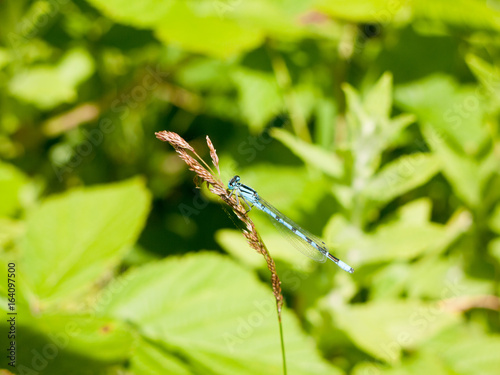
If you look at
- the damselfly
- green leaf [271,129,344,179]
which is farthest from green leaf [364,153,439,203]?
the damselfly

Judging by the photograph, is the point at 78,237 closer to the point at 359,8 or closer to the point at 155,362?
the point at 155,362

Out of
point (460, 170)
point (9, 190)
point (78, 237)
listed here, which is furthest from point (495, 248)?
point (9, 190)

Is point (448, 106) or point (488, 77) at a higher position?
point (448, 106)

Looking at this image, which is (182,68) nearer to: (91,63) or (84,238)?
(91,63)

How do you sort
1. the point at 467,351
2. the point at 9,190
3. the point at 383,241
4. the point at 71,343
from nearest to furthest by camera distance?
the point at 71,343 < the point at 383,241 < the point at 467,351 < the point at 9,190

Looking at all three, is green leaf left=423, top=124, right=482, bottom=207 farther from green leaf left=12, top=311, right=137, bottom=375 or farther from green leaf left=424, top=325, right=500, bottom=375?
green leaf left=12, top=311, right=137, bottom=375

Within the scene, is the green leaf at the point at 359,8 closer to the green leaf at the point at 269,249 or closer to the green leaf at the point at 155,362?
the green leaf at the point at 269,249
